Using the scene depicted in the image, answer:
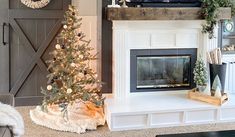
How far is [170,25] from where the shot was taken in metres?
4.80

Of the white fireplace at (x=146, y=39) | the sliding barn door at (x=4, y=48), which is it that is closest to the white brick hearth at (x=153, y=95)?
the white fireplace at (x=146, y=39)

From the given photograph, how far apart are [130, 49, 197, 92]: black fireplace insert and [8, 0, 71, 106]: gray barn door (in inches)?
50.6

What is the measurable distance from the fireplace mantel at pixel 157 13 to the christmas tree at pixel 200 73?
2.04 feet

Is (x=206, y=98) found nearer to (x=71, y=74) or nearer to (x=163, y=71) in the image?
(x=163, y=71)

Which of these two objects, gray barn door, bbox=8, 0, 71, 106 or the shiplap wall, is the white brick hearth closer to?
the shiplap wall

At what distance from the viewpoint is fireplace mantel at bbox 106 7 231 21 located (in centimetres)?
443

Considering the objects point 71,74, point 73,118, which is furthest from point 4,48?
point 73,118

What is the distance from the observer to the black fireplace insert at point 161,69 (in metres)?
4.81

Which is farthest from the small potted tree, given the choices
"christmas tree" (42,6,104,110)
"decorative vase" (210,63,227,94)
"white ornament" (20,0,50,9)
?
"white ornament" (20,0,50,9)

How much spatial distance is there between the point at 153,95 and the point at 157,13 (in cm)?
114

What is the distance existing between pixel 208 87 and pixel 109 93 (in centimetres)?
134

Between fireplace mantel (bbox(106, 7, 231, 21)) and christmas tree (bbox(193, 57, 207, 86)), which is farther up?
fireplace mantel (bbox(106, 7, 231, 21))

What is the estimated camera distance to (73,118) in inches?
168

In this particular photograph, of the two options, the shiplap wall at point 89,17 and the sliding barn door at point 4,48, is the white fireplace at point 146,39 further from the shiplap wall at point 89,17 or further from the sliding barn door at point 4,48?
the sliding barn door at point 4,48
